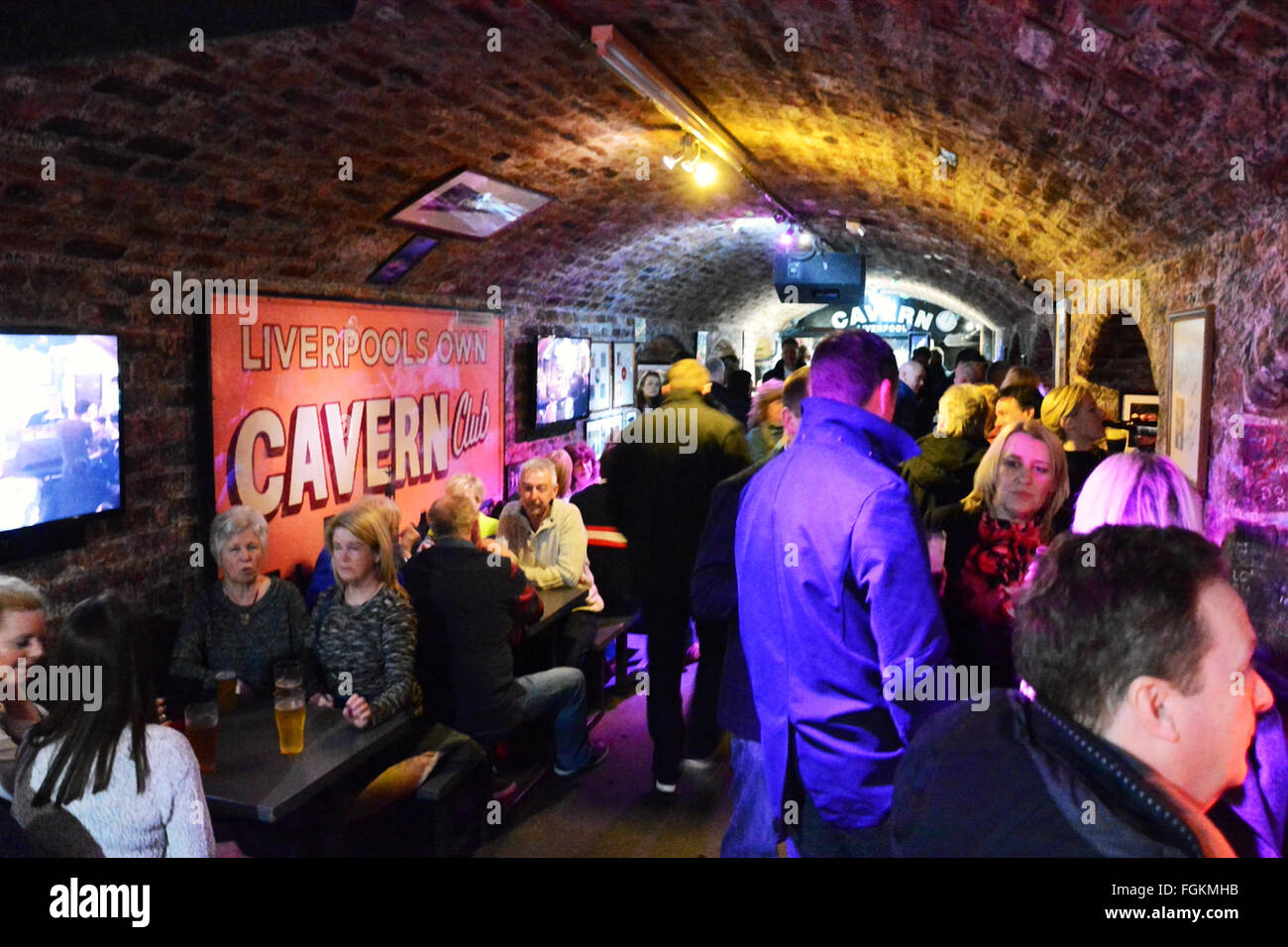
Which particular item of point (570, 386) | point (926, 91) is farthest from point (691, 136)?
point (570, 386)

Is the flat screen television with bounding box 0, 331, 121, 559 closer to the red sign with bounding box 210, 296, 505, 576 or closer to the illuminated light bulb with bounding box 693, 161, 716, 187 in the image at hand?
the red sign with bounding box 210, 296, 505, 576

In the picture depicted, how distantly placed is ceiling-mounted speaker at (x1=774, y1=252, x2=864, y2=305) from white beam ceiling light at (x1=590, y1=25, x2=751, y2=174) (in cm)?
425

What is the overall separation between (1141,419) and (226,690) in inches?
203

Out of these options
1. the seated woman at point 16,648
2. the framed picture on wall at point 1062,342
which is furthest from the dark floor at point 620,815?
the framed picture on wall at point 1062,342

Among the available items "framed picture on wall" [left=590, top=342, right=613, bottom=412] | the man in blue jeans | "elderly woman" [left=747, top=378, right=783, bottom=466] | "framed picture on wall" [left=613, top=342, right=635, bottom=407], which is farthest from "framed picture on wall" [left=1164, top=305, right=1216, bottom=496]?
"framed picture on wall" [left=613, top=342, right=635, bottom=407]

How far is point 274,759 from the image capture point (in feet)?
9.91

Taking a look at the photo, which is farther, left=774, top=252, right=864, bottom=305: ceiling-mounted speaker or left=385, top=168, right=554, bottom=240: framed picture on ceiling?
left=774, top=252, right=864, bottom=305: ceiling-mounted speaker

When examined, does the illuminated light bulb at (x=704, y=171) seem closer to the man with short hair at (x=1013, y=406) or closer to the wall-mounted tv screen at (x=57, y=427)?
the man with short hair at (x=1013, y=406)

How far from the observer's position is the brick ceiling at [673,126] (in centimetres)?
275

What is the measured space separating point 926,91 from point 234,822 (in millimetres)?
3464

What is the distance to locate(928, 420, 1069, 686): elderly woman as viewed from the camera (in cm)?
287

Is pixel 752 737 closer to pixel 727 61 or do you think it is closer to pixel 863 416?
pixel 863 416

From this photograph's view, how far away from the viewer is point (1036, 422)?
3.15m

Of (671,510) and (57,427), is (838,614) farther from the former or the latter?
(57,427)
